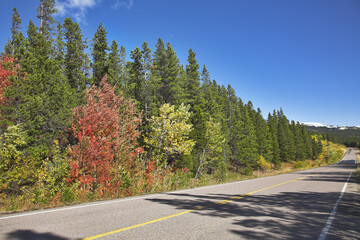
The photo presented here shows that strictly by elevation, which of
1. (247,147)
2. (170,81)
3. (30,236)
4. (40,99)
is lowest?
(30,236)

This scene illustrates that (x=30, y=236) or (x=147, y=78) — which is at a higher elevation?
(x=147, y=78)

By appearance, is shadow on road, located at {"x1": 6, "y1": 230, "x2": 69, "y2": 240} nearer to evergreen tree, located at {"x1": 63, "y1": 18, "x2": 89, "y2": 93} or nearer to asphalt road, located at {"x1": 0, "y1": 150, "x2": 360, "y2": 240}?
asphalt road, located at {"x1": 0, "y1": 150, "x2": 360, "y2": 240}

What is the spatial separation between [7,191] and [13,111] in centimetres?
477

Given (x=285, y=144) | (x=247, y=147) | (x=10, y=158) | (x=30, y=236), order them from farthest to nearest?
1. (x=285, y=144)
2. (x=247, y=147)
3. (x=10, y=158)
4. (x=30, y=236)

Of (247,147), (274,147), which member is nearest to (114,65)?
(247,147)

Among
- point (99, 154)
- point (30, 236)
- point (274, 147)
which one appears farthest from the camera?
point (274, 147)

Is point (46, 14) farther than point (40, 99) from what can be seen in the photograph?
Yes

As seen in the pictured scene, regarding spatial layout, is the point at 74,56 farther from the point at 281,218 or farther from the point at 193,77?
the point at 281,218

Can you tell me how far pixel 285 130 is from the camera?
64.8 meters

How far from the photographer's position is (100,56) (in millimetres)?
22203

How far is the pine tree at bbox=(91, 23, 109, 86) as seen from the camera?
2191 cm

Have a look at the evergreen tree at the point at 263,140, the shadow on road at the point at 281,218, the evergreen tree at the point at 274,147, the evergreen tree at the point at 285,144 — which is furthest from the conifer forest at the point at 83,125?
the evergreen tree at the point at 285,144

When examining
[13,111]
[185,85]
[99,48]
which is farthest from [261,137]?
[13,111]

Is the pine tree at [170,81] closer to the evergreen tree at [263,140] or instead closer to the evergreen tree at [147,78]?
the evergreen tree at [147,78]
